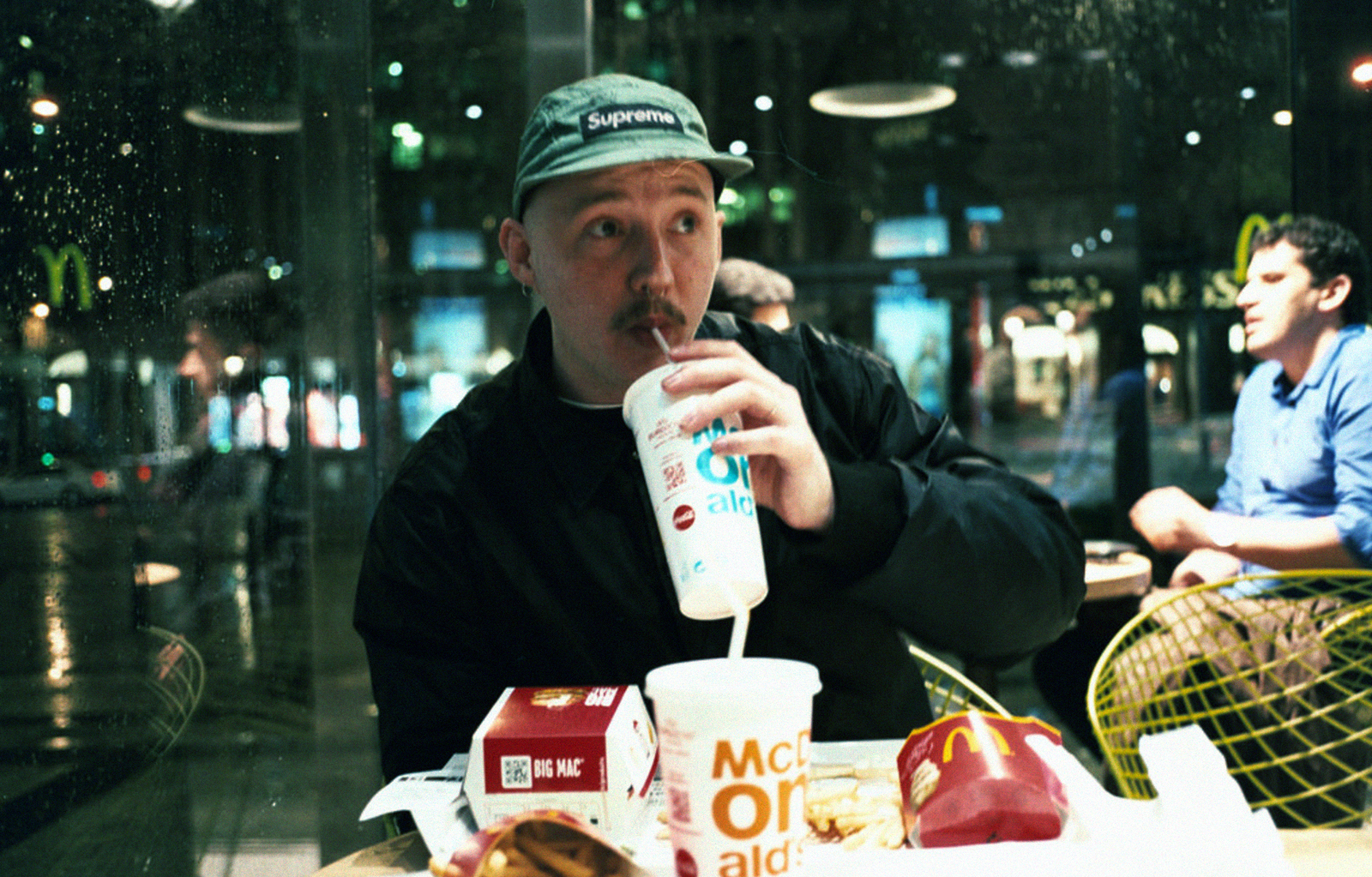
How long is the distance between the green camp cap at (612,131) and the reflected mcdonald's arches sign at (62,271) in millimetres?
498

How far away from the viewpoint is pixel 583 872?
698 millimetres

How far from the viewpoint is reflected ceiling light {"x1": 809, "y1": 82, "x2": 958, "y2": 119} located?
4746 mm

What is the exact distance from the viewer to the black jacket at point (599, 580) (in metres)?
1.24

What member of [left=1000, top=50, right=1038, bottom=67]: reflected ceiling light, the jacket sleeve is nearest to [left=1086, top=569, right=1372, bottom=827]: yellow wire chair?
the jacket sleeve

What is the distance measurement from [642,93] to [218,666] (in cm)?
94

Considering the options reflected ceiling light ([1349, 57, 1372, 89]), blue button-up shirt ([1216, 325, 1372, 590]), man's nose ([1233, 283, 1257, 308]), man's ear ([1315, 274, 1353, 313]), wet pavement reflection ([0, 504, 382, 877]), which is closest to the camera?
wet pavement reflection ([0, 504, 382, 877])

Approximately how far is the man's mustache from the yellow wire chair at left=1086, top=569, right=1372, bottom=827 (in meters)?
0.78

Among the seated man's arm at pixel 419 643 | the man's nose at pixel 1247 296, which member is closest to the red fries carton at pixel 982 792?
the seated man's arm at pixel 419 643

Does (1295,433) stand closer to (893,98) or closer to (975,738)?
(975,738)

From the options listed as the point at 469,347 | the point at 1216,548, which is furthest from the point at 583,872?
the point at 1216,548

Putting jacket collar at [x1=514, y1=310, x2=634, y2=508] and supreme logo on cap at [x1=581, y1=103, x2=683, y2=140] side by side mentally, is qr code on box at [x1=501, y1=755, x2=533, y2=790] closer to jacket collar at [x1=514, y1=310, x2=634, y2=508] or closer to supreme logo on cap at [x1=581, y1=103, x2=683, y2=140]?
jacket collar at [x1=514, y1=310, x2=634, y2=508]

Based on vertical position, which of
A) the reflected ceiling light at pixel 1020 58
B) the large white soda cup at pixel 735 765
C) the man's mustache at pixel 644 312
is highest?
the reflected ceiling light at pixel 1020 58

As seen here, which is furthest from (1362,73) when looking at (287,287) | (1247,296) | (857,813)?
(857,813)

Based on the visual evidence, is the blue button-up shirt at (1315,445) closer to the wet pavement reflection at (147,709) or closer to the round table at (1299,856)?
the round table at (1299,856)
